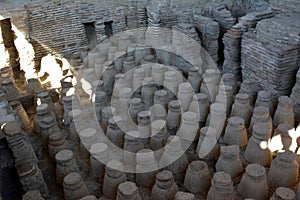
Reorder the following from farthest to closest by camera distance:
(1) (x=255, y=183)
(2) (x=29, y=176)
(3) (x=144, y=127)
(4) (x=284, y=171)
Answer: (3) (x=144, y=127) < (2) (x=29, y=176) < (4) (x=284, y=171) < (1) (x=255, y=183)

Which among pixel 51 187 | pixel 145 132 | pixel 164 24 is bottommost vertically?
pixel 51 187

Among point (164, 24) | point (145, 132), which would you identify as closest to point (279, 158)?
point (145, 132)

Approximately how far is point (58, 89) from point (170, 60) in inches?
66.2

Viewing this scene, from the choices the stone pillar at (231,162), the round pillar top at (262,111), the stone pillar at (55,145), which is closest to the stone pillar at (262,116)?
the round pillar top at (262,111)

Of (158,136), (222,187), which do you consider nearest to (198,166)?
(222,187)

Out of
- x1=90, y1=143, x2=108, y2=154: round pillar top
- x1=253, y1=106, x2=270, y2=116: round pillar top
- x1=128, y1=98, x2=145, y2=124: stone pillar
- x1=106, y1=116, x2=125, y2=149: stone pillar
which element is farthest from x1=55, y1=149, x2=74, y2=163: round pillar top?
x1=253, y1=106, x2=270, y2=116: round pillar top

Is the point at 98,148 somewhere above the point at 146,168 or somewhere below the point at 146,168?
above

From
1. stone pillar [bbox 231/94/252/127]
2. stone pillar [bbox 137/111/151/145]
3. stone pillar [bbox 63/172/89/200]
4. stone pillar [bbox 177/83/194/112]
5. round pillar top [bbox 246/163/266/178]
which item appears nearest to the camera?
round pillar top [bbox 246/163/266/178]

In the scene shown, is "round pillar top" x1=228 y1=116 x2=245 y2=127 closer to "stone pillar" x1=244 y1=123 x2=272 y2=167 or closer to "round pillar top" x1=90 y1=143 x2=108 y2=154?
"stone pillar" x1=244 y1=123 x2=272 y2=167

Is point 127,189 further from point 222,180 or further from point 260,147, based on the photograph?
point 260,147

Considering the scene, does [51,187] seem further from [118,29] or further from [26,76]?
[118,29]

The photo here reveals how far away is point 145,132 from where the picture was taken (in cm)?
368

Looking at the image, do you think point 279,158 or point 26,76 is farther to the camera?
point 26,76

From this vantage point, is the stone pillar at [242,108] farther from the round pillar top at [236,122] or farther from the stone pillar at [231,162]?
the stone pillar at [231,162]
